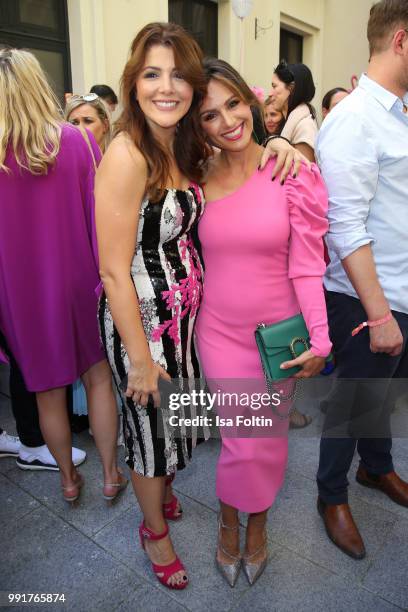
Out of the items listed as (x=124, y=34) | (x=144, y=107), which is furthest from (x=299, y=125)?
(x=124, y=34)

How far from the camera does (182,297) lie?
1.55 metres

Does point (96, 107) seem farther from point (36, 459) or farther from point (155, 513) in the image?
point (155, 513)

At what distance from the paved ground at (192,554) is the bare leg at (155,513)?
89 mm

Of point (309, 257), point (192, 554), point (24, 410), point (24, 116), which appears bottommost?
point (192, 554)

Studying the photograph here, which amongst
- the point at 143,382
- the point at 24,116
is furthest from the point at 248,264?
the point at 24,116

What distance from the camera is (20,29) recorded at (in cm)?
492

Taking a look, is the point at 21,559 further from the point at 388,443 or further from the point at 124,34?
the point at 124,34

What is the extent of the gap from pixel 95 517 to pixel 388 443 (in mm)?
1308

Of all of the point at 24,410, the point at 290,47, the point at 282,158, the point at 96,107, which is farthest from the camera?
the point at 290,47

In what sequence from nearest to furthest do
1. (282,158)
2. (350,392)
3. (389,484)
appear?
(282,158)
(350,392)
(389,484)

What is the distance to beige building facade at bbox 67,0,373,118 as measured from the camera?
5.05 meters

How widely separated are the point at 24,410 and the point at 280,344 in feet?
4.66

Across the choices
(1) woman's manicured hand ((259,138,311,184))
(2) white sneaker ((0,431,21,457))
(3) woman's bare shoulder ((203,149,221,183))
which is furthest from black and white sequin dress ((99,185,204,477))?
(2) white sneaker ((0,431,21,457))

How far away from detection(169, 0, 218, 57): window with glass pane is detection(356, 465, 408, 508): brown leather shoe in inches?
245
